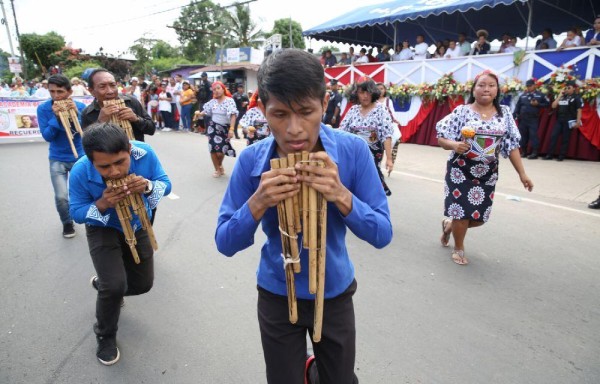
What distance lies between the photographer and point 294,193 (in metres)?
1.22

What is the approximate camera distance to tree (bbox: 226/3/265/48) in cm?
3919

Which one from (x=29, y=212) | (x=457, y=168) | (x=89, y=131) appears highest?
(x=89, y=131)

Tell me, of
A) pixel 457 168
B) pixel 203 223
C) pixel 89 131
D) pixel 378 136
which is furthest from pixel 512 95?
pixel 89 131

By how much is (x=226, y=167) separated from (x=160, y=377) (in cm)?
639

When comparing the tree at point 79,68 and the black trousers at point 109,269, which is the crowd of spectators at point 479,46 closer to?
the black trousers at point 109,269

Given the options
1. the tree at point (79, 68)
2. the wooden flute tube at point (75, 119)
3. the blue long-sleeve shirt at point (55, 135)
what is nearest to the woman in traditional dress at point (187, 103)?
the blue long-sleeve shirt at point (55, 135)

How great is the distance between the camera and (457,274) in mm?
3666

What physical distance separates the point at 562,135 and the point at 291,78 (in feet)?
31.8

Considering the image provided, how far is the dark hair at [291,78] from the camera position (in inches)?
49.6

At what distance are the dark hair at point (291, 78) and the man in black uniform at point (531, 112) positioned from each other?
371 inches

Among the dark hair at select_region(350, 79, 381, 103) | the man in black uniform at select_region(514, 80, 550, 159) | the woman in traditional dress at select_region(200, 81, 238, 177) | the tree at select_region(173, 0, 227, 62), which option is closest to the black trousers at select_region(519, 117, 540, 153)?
the man in black uniform at select_region(514, 80, 550, 159)

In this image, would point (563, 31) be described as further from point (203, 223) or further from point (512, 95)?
point (203, 223)

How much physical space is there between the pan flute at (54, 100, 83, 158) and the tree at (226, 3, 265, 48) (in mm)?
38615

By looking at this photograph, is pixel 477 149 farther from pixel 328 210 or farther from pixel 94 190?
pixel 94 190
